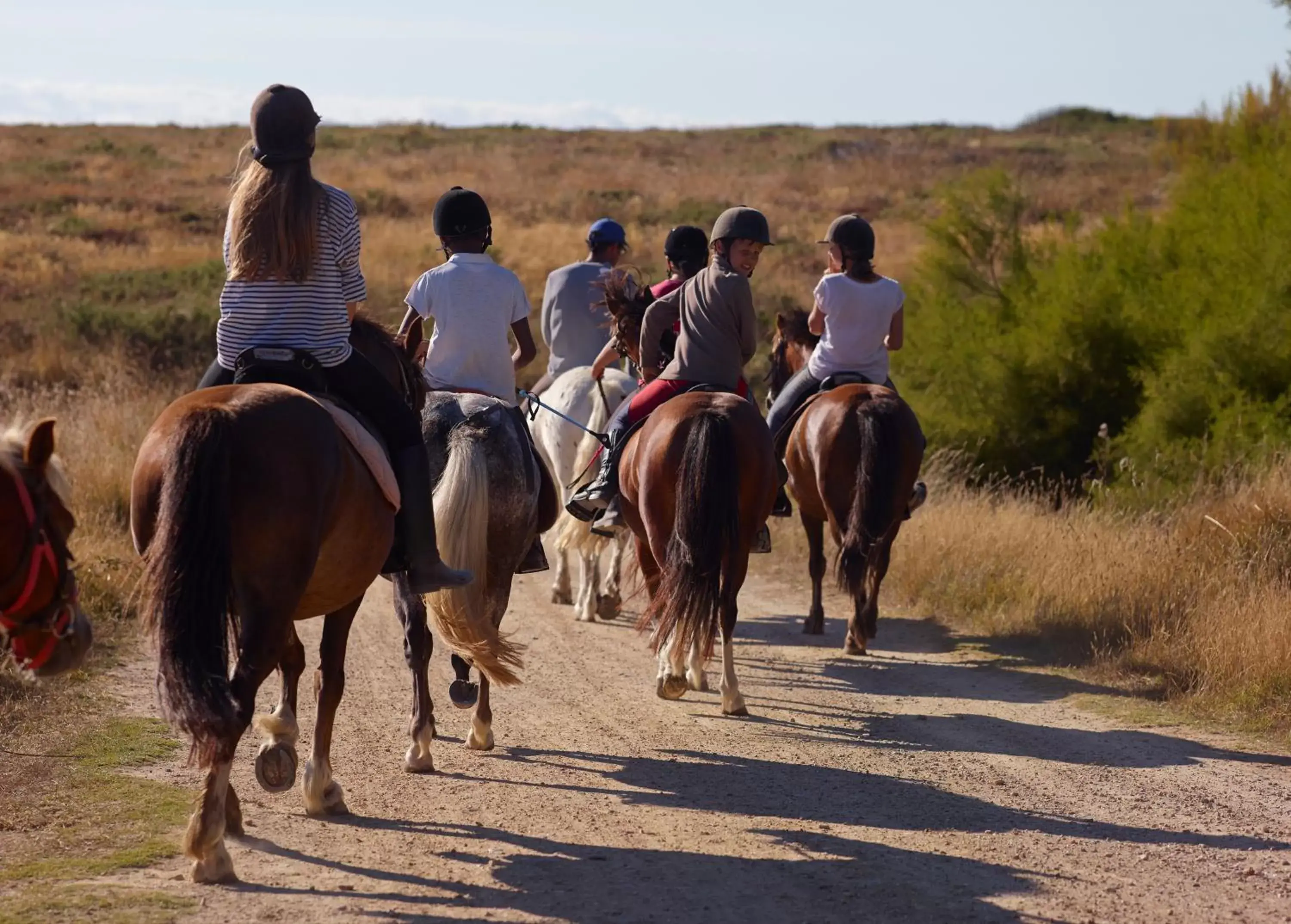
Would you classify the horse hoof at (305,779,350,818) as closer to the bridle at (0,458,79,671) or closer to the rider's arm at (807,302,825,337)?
the bridle at (0,458,79,671)

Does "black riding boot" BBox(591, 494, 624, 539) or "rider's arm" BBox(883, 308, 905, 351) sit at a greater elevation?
"rider's arm" BBox(883, 308, 905, 351)

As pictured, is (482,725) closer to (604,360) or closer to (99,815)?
(99,815)

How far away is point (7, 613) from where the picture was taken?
4.65m

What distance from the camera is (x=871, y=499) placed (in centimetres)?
1008

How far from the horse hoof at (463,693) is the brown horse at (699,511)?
3.50 feet

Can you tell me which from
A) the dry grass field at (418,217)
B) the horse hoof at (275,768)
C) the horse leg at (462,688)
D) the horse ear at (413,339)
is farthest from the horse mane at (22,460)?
the horse leg at (462,688)

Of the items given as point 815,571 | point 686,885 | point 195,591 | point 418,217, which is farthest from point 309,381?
point 418,217

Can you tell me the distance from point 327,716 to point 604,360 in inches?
206

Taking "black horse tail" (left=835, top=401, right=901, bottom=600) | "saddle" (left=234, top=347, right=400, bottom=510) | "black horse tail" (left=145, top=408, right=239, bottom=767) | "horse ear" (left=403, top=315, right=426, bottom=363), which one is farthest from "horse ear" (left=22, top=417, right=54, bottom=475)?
"black horse tail" (left=835, top=401, right=901, bottom=600)

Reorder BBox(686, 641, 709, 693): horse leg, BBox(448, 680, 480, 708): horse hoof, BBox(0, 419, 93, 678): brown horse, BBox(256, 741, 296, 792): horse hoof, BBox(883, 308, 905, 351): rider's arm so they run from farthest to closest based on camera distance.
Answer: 1. BBox(883, 308, 905, 351): rider's arm
2. BBox(686, 641, 709, 693): horse leg
3. BBox(448, 680, 480, 708): horse hoof
4. BBox(256, 741, 296, 792): horse hoof
5. BBox(0, 419, 93, 678): brown horse

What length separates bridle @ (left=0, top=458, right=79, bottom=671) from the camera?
4.61m

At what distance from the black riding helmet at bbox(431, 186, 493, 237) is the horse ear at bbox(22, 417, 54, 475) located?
12.0ft

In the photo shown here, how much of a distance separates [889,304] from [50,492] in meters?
7.16

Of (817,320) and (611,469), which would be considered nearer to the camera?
(611,469)
